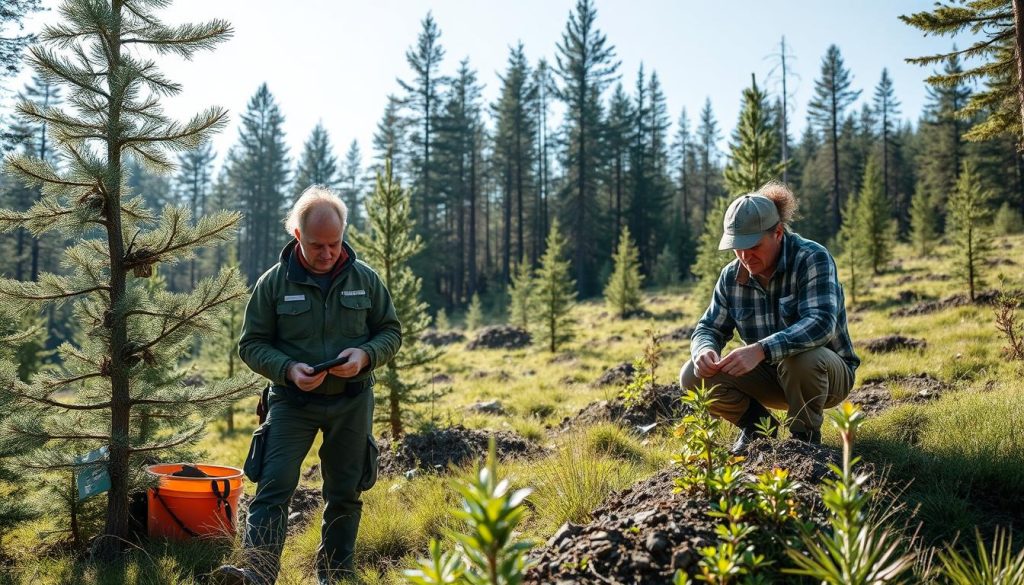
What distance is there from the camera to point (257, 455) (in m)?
3.49

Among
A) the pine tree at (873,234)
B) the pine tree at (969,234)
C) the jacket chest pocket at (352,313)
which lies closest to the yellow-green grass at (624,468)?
the jacket chest pocket at (352,313)

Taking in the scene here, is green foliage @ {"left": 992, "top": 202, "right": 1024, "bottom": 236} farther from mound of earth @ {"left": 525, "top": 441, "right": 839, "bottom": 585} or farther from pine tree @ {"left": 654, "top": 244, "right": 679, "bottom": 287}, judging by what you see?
mound of earth @ {"left": 525, "top": 441, "right": 839, "bottom": 585}

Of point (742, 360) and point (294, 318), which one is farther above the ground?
point (294, 318)

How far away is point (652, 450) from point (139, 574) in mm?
3703

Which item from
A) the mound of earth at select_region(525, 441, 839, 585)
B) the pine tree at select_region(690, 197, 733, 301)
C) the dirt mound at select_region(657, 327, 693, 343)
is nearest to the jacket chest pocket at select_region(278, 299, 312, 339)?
the mound of earth at select_region(525, 441, 839, 585)

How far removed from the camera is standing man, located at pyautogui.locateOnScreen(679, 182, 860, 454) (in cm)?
342

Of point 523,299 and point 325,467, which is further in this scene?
point 523,299

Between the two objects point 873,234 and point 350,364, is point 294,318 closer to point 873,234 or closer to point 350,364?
point 350,364

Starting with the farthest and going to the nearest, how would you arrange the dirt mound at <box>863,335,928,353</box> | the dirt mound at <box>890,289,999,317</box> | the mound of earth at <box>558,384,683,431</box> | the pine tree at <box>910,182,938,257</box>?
the pine tree at <box>910,182,938,257</box> → the dirt mound at <box>890,289,999,317</box> → the dirt mound at <box>863,335,928,353</box> → the mound of earth at <box>558,384,683,431</box>

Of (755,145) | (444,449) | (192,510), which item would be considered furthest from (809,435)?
(755,145)

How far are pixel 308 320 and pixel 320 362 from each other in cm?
26

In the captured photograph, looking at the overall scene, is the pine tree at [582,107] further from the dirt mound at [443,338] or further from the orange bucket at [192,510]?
the orange bucket at [192,510]

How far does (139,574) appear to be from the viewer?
3.73 m

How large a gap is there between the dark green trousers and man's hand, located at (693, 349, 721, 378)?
6.44 feet
